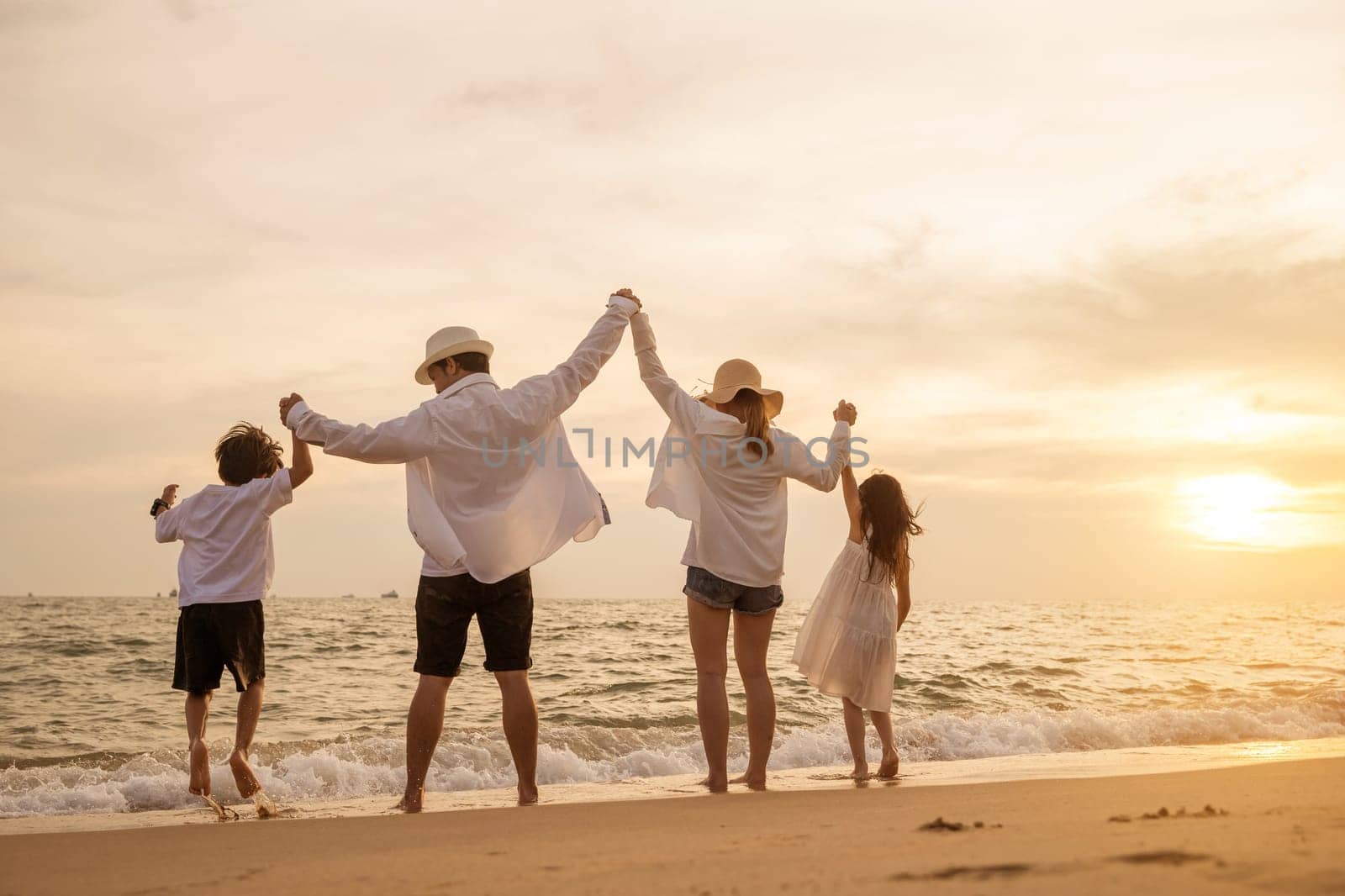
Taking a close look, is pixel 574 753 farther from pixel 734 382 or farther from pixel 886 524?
pixel 734 382

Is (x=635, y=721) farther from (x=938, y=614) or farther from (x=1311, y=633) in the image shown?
(x=938, y=614)

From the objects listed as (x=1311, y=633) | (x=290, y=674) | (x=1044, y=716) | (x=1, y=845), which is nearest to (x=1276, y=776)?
(x=1, y=845)

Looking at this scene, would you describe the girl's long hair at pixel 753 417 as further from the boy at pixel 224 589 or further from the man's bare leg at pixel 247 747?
the man's bare leg at pixel 247 747

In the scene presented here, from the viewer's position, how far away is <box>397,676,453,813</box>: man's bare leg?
496 cm

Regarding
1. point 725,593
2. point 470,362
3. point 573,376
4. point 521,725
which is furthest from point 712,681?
point 470,362

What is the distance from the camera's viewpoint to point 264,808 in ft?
17.0

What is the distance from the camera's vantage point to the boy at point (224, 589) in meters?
5.60

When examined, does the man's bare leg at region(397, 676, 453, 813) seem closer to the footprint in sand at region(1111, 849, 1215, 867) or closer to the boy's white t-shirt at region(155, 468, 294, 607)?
the boy's white t-shirt at region(155, 468, 294, 607)

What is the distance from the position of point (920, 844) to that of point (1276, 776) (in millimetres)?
2199

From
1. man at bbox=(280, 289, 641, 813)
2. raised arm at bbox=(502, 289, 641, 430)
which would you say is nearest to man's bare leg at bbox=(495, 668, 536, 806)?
man at bbox=(280, 289, 641, 813)

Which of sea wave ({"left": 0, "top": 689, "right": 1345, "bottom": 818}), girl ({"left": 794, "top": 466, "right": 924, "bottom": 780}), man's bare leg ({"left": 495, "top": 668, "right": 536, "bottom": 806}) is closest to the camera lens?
man's bare leg ({"left": 495, "top": 668, "right": 536, "bottom": 806})

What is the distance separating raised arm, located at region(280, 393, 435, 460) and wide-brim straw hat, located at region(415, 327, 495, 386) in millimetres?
412

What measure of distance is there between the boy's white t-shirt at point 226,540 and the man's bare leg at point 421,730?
132 centimetres

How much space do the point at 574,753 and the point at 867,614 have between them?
9.11 feet
